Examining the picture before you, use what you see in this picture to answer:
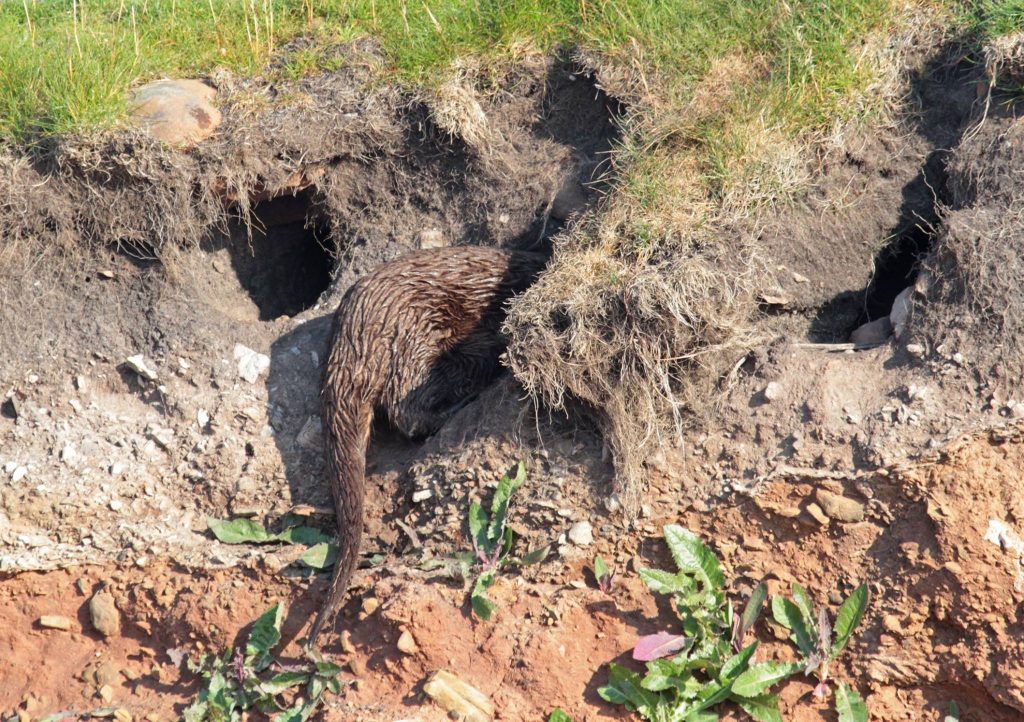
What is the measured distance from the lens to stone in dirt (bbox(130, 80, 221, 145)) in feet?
14.0

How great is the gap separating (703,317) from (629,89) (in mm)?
1315

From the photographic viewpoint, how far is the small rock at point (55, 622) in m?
3.68

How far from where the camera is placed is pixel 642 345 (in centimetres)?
341

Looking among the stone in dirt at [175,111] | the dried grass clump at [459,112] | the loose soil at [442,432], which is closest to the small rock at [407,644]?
the loose soil at [442,432]

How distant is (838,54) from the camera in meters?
3.97

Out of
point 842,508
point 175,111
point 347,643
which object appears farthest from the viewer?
point 175,111

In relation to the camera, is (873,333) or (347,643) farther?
(873,333)

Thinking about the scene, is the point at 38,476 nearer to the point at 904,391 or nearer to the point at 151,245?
the point at 151,245

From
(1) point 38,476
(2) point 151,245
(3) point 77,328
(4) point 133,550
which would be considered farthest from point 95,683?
(2) point 151,245

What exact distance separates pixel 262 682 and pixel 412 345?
1404 millimetres

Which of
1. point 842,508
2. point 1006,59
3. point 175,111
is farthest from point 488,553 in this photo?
point 1006,59

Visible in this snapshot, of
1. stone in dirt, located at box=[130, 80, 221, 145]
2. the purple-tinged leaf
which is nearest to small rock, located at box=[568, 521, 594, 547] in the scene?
the purple-tinged leaf

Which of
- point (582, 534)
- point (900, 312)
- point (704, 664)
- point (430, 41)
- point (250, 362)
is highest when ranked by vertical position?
point (430, 41)

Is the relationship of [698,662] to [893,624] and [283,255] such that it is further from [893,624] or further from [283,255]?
[283,255]
